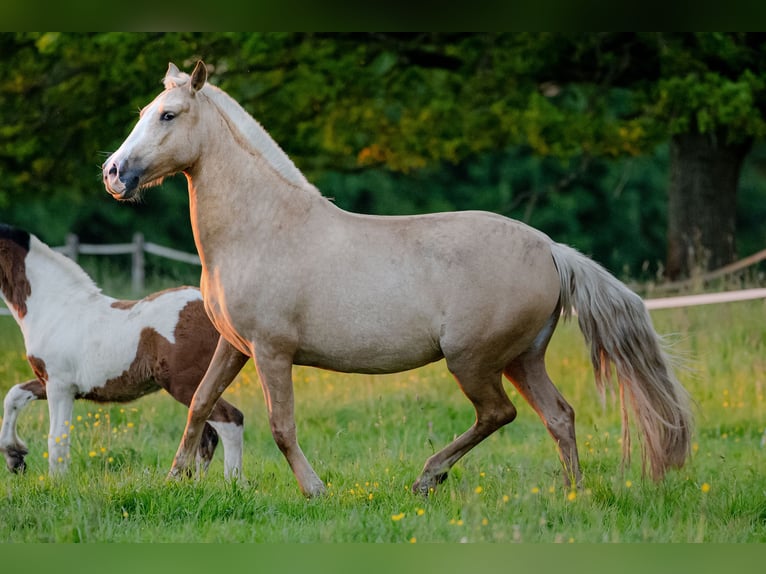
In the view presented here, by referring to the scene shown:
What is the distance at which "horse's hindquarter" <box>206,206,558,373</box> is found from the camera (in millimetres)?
5711

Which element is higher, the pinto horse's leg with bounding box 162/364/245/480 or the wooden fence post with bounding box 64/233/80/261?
the wooden fence post with bounding box 64/233/80/261

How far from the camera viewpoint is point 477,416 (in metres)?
5.89

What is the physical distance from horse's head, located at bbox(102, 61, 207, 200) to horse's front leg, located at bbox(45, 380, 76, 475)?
6.21ft

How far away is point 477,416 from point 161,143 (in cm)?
237

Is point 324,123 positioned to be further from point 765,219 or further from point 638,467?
point 765,219

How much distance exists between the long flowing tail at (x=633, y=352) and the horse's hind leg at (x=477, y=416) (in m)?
0.62

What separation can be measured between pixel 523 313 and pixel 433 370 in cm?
469

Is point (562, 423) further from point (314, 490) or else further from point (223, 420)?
point (223, 420)

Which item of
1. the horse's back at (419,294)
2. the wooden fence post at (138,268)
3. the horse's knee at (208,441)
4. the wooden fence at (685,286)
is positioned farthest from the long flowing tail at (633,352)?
the wooden fence post at (138,268)

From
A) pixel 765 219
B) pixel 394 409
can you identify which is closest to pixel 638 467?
pixel 394 409

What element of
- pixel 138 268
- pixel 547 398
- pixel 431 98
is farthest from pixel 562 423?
pixel 138 268

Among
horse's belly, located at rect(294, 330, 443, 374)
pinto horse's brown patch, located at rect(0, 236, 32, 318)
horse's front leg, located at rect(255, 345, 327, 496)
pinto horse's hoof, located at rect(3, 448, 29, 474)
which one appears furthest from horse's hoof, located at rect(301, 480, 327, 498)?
pinto horse's brown patch, located at rect(0, 236, 32, 318)

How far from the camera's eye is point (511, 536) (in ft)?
15.9

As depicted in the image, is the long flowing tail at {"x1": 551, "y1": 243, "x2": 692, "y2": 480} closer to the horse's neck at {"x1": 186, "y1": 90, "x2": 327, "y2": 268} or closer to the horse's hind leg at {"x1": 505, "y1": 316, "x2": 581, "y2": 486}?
the horse's hind leg at {"x1": 505, "y1": 316, "x2": 581, "y2": 486}
